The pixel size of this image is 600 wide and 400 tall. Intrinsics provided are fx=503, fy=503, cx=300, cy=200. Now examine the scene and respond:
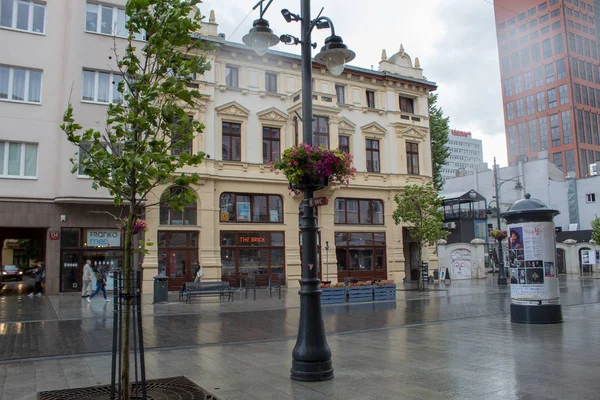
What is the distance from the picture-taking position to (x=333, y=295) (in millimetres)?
19844

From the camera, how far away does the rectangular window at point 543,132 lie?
3767 inches

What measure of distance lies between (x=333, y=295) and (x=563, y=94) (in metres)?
86.3

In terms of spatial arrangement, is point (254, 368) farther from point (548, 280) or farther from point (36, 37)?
point (36, 37)

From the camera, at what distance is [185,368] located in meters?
8.07

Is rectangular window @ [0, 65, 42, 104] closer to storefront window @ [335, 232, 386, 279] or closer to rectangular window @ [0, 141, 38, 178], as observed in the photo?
rectangular window @ [0, 141, 38, 178]

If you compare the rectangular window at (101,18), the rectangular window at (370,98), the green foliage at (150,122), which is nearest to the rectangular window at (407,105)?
the rectangular window at (370,98)

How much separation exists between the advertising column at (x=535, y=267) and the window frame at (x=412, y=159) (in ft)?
73.9

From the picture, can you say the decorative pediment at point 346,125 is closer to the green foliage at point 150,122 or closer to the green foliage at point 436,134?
the green foliage at point 436,134

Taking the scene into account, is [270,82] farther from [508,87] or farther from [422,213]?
[508,87]

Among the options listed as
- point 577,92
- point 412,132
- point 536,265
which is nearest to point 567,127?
point 577,92

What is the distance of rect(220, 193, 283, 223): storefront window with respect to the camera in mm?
28889

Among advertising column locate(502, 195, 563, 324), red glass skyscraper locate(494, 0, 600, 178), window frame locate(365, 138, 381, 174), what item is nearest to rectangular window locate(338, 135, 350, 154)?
window frame locate(365, 138, 381, 174)

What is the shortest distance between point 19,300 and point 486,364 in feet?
65.4

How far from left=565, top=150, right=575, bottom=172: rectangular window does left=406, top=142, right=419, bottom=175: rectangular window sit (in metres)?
71.0
